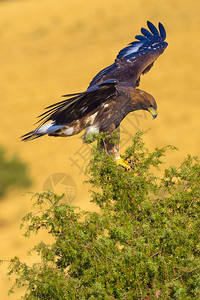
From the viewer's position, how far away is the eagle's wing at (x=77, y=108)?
614cm

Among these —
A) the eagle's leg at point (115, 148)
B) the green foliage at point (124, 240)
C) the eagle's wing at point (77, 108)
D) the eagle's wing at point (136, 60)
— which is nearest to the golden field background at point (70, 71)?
the eagle's wing at point (136, 60)

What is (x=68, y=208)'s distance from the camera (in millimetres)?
4305

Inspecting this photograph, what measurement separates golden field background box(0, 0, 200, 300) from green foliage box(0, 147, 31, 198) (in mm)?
337

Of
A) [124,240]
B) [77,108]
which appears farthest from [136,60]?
[124,240]

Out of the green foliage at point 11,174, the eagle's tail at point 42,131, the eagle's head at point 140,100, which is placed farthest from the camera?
the green foliage at point 11,174

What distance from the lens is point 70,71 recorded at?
34.8 meters

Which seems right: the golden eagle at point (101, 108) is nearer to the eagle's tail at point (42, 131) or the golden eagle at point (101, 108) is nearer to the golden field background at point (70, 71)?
the eagle's tail at point (42, 131)

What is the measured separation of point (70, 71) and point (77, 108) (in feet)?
94.4

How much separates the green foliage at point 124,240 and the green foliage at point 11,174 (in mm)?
14572

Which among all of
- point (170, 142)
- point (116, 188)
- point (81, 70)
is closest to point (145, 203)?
point (116, 188)

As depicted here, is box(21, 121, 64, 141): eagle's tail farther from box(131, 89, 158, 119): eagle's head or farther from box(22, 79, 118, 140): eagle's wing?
box(131, 89, 158, 119): eagle's head

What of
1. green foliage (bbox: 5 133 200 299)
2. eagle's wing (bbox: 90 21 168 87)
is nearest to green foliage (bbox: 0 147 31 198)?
eagle's wing (bbox: 90 21 168 87)

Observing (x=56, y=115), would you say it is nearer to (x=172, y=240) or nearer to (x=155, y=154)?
(x=155, y=154)

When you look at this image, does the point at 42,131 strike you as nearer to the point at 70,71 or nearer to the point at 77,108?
the point at 77,108
